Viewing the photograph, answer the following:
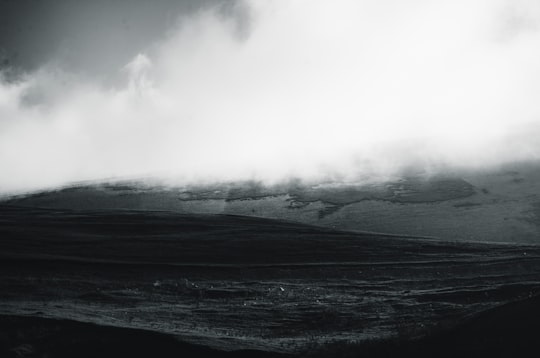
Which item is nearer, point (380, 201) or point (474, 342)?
point (474, 342)

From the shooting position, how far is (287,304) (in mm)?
13250

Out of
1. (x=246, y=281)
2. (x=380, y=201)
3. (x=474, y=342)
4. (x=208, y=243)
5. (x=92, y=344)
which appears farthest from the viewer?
(x=380, y=201)

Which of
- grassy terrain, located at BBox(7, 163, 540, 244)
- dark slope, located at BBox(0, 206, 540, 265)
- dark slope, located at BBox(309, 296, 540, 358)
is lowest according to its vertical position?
dark slope, located at BBox(309, 296, 540, 358)

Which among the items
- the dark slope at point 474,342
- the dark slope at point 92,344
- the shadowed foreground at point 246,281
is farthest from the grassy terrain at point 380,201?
the dark slope at point 92,344

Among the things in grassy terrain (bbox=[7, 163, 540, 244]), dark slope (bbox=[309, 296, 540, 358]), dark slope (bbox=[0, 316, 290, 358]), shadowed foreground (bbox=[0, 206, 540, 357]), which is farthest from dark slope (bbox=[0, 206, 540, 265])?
dark slope (bbox=[309, 296, 540, 358])

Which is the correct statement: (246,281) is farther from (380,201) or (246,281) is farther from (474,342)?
(380,201)

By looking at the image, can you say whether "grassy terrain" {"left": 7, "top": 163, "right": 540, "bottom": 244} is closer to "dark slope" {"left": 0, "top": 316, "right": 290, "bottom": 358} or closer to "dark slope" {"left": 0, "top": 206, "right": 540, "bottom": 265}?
"dark slope" {"left": 0, "top": 206, "right": 540, "bottom": 265}

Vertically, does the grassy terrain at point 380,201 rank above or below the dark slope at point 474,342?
above

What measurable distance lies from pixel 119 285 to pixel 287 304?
550cm

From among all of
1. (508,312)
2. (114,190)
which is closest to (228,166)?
(114,190)

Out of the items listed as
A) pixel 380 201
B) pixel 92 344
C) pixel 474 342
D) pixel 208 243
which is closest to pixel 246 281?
pixel 208 243

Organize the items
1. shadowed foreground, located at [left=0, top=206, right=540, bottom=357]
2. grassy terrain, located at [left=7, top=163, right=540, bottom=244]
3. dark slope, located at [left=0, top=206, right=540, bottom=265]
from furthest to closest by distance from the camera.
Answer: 1. grassy terrain, located at [left=7, top=163, right=540, bottom=244]
2. dark slope, located at [left=0, top=206, right=540, bottom=265]
3. shadowed foreground, located at [left=0, top=206, right=540, bottom=357]

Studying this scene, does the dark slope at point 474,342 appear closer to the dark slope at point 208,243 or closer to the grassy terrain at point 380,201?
the dark slope at point 208,243

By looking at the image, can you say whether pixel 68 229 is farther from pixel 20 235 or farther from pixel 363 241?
pixel 363 241
